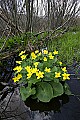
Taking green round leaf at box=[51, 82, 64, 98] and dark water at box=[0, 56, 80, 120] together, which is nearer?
dark water at box=[0, 56, 80, 120]

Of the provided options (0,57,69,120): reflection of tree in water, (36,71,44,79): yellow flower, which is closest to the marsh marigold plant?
(36,71,44,79): yellow flower

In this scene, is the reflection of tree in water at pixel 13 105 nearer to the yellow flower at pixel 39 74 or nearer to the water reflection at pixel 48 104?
the water reflection at pixel 48 104

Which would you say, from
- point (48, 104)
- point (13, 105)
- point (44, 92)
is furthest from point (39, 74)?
point (13, 105)

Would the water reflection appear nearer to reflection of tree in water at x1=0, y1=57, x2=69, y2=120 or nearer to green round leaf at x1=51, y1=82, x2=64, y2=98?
reflection of tree in water at x1=0, y1=57, x2=69, y2=120

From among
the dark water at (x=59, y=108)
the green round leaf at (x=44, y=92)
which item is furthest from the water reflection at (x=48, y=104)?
the green round leaf at (x=44, y=92)

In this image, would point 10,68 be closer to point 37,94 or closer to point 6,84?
point 6,84
